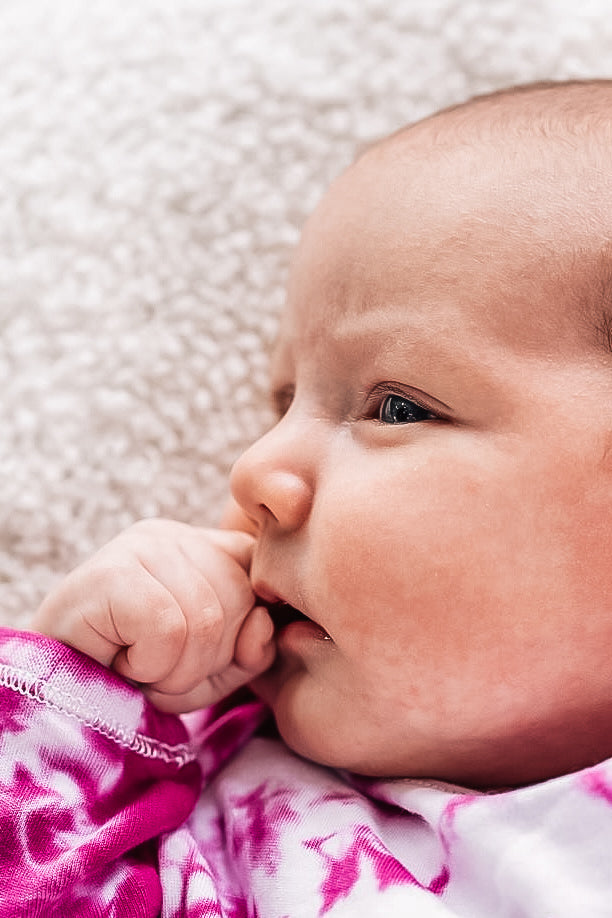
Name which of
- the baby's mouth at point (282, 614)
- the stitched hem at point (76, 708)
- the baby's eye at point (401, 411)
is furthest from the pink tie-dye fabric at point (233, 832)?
the baby's eye at point (401, 411)

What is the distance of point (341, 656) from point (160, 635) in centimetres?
14

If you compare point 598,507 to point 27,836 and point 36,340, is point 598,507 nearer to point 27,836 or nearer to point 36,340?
point 27,836

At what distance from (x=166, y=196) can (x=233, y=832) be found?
667 millimetres

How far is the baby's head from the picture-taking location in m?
0.89

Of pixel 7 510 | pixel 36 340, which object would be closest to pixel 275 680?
pixel 7 510

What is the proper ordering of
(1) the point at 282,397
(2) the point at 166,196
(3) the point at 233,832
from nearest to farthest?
(3) the point at 233,832, (1) the point at 282,397, (2) the point at 166,196

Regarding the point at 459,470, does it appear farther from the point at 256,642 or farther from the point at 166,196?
the point at 166,196

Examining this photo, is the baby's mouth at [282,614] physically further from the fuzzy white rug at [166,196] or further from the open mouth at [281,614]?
the fuzzy white rug at [166,196]

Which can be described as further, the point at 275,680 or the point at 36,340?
the point at 36,340

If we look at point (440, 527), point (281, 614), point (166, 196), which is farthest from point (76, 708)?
point (166, 196)

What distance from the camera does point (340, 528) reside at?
92 centimetres

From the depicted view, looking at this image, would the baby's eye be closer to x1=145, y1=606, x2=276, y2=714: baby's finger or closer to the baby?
the baby

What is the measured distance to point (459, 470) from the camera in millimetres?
903

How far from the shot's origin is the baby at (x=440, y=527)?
2.91ft
